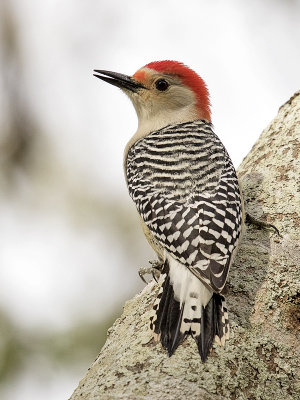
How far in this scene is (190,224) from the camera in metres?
3.73

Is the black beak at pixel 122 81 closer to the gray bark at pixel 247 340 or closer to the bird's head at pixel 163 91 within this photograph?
the bird's head at pixel 163 91

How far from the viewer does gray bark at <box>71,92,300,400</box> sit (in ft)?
9.16

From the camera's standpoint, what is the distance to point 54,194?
330 inches

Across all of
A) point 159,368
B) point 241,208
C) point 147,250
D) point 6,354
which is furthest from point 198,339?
point 147,250

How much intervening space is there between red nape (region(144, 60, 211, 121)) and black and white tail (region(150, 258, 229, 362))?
6.71ft

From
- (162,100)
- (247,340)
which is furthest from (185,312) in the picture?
(162,100)

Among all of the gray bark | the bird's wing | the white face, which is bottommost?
the gray bark

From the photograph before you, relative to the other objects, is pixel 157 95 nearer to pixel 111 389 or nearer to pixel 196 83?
pixel 196 83

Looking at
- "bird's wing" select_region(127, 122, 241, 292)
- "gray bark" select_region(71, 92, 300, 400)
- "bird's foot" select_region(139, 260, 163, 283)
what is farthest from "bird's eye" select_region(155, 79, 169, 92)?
"bird's foot" select_region(139, 260, 163, 283)

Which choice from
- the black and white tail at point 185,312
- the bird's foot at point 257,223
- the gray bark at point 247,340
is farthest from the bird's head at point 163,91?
the black and white tail at point 185,312

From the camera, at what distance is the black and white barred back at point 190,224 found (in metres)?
3.30

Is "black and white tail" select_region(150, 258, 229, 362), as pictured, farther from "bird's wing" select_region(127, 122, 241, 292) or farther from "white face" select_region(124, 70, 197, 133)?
"white face" select_region(124, 70, 197, 133)

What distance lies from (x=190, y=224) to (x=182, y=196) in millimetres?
318

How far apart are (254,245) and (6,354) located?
3376mm
